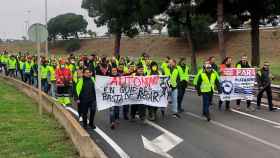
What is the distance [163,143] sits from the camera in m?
13.8

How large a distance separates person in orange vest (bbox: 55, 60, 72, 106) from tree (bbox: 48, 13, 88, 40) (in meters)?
90.3

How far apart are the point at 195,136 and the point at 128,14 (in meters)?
38.9

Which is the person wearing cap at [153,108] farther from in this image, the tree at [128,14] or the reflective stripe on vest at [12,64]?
the tree at [128,14]

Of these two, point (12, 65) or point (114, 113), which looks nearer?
point (114, 113)

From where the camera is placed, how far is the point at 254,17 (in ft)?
118

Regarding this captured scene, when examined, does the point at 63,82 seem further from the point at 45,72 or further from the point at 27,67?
the point at 27,67

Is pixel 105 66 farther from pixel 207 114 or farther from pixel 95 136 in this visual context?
pixel 95 136

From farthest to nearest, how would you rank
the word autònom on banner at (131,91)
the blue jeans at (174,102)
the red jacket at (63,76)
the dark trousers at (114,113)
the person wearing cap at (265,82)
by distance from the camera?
1. the red jacket at (63,76)
2. the person wearing cap at (265,82)
3. the blue jeans at (174,102)
4. the word autònom on banner at (131,91)
5. the dark trousers at (114,113)

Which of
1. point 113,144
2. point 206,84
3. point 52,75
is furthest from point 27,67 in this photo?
point 113,144

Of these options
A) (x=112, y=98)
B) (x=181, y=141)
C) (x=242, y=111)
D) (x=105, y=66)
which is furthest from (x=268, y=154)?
(x=105, y=66)

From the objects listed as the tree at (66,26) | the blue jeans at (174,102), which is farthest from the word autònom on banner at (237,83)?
the tree at (66,26)

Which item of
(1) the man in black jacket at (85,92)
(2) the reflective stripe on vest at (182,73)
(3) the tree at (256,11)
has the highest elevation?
(3) the tree at (256,11)

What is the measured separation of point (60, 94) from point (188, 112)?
181 inches

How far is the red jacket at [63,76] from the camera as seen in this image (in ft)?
68.6
